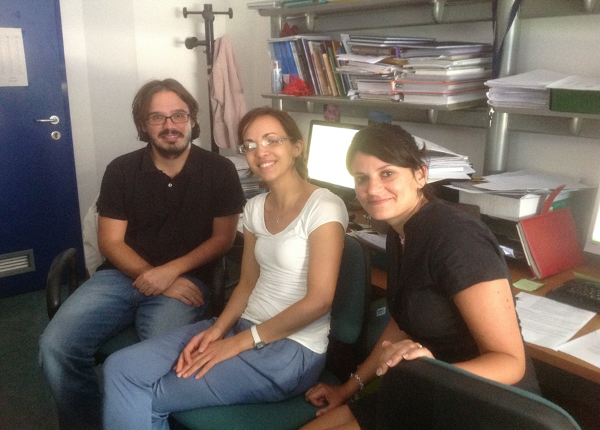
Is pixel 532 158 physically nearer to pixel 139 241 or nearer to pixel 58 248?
pixel 139 241

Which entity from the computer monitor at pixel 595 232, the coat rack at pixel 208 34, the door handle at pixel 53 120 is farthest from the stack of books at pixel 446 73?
the door handle at pixel 53 120

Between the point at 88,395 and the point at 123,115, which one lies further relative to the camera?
the point at 123,115

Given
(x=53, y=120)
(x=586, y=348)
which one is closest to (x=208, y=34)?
(x=53, y=120)

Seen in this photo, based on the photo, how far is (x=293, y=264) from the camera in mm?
1455

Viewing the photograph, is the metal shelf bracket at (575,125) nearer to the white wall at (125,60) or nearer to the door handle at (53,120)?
the white wall at (125,60)

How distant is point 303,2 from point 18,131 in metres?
1.86

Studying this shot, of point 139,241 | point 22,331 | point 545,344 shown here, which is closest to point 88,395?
point 139,241

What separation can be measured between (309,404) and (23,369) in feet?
5.61

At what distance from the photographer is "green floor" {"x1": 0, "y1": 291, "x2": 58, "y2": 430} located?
204cm

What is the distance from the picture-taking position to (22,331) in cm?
274

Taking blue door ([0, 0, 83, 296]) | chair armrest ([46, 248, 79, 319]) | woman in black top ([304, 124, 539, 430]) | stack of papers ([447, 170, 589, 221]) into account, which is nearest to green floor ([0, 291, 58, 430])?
blue door ([0, 0, 83, 296])

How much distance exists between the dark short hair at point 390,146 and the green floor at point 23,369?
1.70m

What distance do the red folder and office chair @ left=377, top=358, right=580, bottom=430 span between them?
3.22 feet

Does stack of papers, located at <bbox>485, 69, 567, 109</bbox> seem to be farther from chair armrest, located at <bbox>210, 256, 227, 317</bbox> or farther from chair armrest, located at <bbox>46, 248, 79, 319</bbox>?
chair armrest, located at <bbox>46, 248, 79, 319</bbox>
